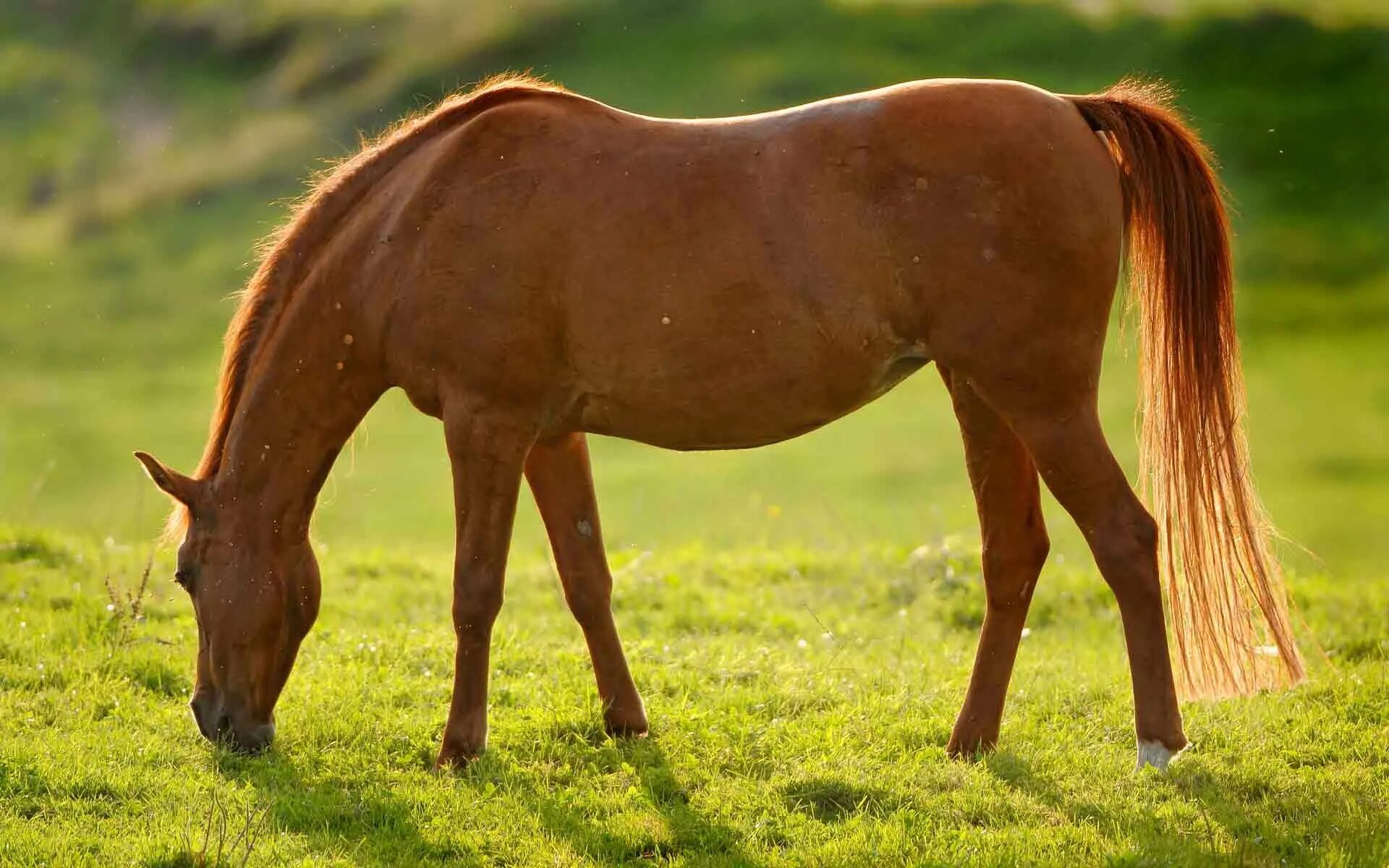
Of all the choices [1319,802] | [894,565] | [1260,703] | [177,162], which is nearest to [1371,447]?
[894,565]

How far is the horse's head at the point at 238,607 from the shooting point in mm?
5414

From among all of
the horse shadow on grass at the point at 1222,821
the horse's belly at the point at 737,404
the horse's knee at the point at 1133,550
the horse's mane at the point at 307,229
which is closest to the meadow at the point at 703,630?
the horse shadow on grass at the point at 1222,821

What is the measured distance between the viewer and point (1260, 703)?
5.80 metres

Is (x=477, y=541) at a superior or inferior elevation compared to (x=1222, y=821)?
superior

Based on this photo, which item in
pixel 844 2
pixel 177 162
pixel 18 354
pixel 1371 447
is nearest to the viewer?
pixel 1371 447

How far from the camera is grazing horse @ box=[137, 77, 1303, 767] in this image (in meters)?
4.84

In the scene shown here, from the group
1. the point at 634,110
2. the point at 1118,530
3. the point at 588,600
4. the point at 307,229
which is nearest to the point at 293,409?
the point at 307,229

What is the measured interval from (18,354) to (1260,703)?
22808 millimetres

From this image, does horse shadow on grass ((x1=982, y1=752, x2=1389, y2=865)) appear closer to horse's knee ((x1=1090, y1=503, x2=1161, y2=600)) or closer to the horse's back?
horse's knee ((x1=1090, y1=503, x2=1161, y2=600))

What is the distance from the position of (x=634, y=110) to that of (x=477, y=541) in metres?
24.5

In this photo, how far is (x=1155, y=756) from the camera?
489cm

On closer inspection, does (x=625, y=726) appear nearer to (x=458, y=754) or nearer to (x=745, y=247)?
(x=458, y=754)

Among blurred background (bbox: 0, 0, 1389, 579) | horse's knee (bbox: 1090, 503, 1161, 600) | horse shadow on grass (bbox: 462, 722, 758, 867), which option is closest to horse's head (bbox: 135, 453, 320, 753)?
horse shadow on grass (bbox: 462, 722, 758, 867)

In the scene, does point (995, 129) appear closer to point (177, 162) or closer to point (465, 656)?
point (465, 656)
